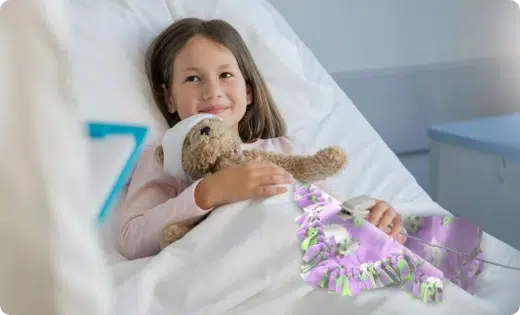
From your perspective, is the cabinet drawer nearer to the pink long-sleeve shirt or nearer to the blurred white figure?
the pink long-sleeve shirt

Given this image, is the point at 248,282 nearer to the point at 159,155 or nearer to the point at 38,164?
the point at 159,155

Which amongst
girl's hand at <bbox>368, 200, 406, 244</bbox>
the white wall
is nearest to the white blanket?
girl's hand at <bbox>368, 200, 406, 244</bbox>

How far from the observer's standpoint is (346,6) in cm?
161

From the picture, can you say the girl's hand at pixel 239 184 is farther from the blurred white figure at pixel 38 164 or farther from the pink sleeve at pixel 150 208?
the blurred white figure at pixel 38 164

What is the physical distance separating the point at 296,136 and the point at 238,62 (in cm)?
20

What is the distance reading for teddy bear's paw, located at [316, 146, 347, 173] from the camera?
890mm

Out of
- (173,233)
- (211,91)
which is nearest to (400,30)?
(211,91)

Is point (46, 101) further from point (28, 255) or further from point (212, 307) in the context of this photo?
point (212, 307)

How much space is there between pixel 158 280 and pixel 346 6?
42.2 inches

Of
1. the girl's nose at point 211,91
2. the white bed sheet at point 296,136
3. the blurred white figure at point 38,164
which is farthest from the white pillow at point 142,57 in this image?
the blurred white figure at point 38,164

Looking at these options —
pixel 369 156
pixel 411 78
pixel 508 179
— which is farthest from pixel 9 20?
pixel 411 78

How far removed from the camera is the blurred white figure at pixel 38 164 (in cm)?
21

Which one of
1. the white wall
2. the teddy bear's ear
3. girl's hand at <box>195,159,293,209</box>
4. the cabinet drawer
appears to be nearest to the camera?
girl's hand at <box>195,159,293,209</box>

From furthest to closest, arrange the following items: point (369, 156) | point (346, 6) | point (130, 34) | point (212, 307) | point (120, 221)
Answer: point (346, 6) → point (369, 156) → point (130, 34) → point (120, 221) → point (212, 307)
